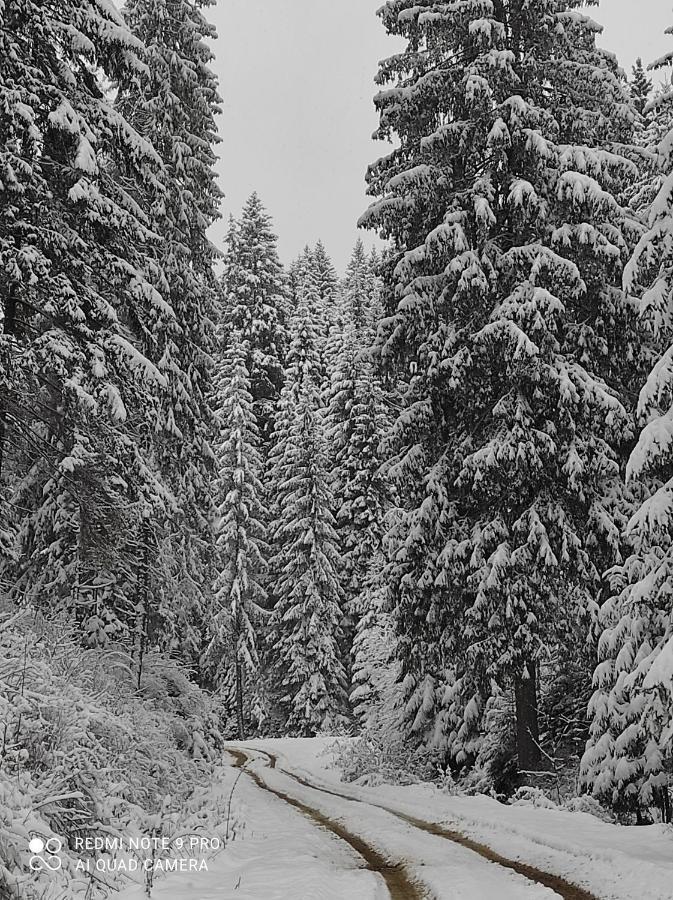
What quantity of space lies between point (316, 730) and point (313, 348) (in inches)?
893

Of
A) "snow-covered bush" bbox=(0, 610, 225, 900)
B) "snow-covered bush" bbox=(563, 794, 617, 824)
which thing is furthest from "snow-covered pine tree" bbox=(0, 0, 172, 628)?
"snow-covered bush" bbox=(563, 794, 617, 824)

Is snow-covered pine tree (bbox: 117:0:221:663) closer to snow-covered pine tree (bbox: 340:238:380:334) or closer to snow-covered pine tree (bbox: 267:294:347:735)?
snow-covered pine tree (bbox: 267:294:347:735)

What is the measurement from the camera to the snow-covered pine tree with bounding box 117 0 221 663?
18.1 m

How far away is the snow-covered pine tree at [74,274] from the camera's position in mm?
10414

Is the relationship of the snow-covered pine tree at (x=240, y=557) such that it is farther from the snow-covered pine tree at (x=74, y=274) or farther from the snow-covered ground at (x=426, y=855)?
the snow-covered ground at (x=426, y=855)

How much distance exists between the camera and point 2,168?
9953 mm

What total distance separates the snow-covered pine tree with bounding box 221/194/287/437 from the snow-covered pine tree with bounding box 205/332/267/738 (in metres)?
7.48

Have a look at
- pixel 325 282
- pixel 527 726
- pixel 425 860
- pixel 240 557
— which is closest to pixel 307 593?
pixel 240 557

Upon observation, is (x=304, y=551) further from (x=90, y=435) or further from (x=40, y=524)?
(x=90, y=435)

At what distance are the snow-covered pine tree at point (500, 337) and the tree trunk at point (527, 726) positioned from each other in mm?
35

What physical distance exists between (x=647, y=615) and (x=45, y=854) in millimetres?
6579

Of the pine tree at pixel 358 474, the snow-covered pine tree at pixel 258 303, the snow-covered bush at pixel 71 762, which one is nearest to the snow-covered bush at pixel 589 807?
the snow-covered bush at pixel 71 762

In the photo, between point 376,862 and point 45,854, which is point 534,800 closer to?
point 376,862

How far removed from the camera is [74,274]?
1139 cm
